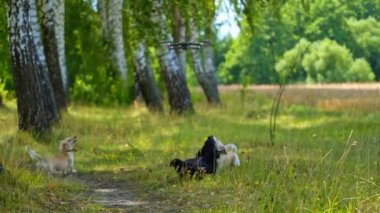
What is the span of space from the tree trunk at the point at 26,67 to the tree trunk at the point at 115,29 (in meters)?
12.0

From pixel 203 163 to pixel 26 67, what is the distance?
5176 mm

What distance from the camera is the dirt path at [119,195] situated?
8056mm

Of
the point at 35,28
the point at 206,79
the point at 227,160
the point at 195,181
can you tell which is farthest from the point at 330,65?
the point at 195,181

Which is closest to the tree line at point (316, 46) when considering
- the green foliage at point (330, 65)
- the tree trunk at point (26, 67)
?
the green foliage at point (330, 65)

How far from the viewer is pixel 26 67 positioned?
44.5 ft

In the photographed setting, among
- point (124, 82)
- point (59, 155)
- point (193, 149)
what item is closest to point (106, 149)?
point (193, 149)

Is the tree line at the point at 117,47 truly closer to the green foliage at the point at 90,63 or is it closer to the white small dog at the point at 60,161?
the green foliage at the point at 90,63

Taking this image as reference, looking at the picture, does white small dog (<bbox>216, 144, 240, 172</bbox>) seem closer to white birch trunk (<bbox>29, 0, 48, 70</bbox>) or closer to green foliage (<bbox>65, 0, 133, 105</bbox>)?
white birch trunk (<bbox>29, 0, 48, 70</bbox>)

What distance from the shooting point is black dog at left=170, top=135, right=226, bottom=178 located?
9.62 metres

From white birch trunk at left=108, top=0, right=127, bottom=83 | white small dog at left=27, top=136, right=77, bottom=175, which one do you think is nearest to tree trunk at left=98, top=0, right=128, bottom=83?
white birch trunk at left=108, top=0, right=127, bottom=83

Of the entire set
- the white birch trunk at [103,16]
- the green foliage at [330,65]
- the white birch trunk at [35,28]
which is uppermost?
the white birch trunk at [103,16]

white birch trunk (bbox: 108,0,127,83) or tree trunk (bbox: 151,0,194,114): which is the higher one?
white birch trunk (bbox: 108,0,127,83)

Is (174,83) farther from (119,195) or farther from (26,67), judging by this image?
(119,195)

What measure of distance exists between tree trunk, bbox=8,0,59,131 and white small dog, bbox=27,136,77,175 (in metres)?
2.82
